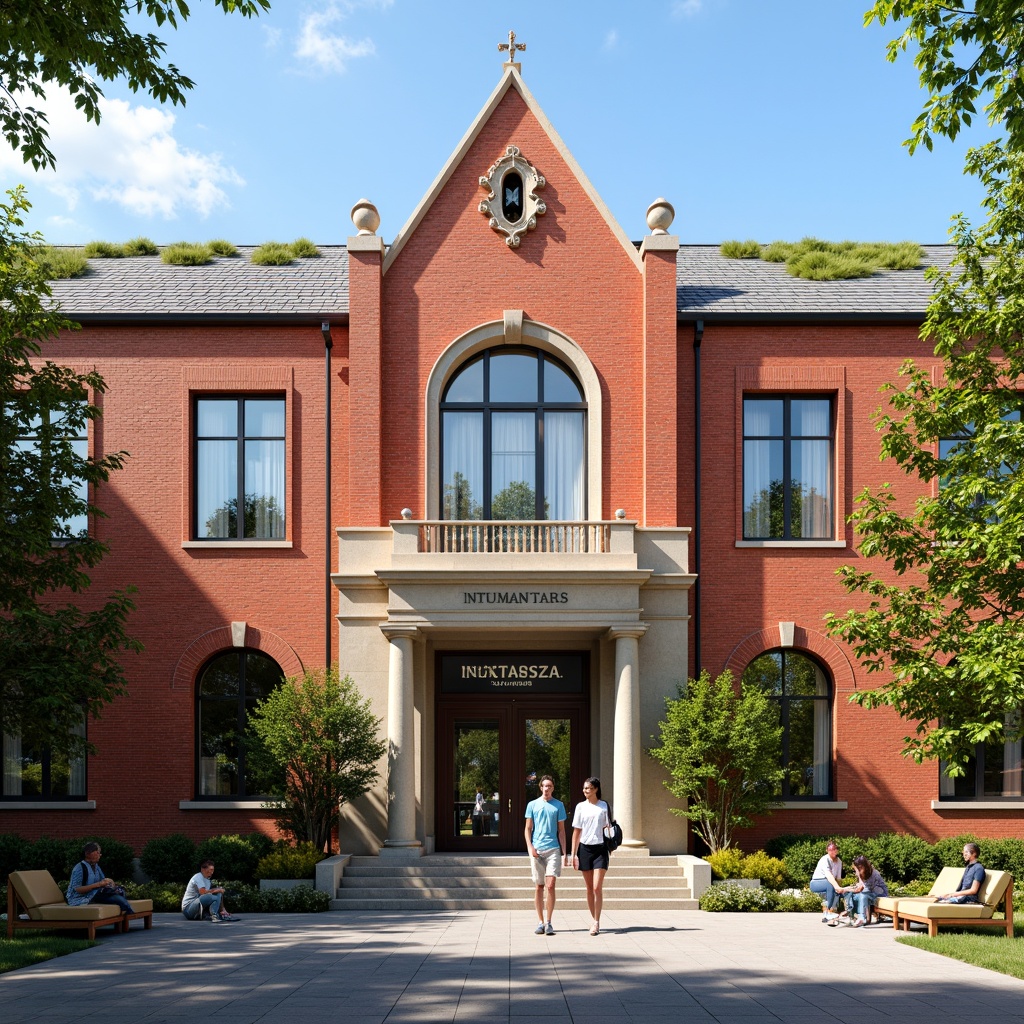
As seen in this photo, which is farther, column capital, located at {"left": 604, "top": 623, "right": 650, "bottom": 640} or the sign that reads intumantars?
the sign that reads intumantars

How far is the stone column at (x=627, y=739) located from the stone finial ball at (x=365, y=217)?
9479 millimetres

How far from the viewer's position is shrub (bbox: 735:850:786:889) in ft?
62.6

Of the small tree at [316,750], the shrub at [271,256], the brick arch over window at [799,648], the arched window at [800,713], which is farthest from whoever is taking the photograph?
the shrub at [271,256]

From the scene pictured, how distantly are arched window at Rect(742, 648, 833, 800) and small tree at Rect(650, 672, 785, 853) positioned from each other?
158 centimetres

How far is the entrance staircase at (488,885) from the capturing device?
1845cm

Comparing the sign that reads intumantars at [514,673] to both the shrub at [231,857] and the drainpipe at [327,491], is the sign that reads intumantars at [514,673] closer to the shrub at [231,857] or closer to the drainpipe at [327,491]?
the drainpipe at [327,491]

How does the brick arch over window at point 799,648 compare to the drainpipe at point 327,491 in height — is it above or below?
below

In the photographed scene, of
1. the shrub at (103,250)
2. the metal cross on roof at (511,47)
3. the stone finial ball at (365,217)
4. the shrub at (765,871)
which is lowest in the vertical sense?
the shrub at (765,871)

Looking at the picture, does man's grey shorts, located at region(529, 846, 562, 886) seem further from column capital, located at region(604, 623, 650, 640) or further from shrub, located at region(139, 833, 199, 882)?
shrub, located at region(139, 833, 199, 882)

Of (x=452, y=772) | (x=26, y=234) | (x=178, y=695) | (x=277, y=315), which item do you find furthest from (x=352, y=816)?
(x=26, y=234)

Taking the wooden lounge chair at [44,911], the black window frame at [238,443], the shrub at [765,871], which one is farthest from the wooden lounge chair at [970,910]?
the black window frame at [238,443]

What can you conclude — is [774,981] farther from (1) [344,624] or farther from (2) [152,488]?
(2) [152,488]

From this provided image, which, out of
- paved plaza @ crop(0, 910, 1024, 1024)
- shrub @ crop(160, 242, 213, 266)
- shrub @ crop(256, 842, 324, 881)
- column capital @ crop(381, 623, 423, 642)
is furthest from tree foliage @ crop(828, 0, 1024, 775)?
shrub @ crop(160, 242, 213, 266)

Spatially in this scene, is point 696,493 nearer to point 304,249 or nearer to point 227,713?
point 227,713
